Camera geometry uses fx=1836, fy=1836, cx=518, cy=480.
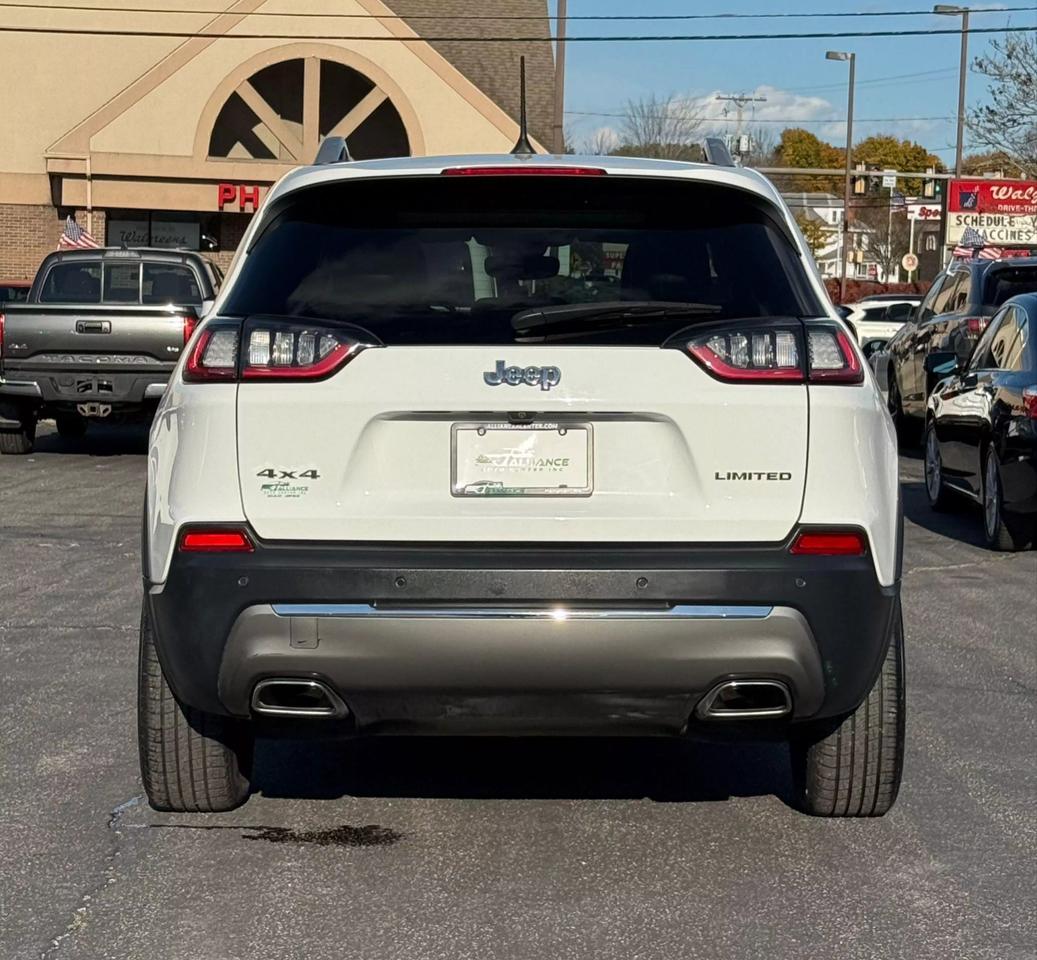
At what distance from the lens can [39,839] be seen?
5.02m

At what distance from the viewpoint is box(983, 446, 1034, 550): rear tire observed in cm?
1106

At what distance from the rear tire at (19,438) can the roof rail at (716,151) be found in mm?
12355

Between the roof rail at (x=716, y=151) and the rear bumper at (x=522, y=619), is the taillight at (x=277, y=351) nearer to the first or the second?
the rear bumper at (x=522, y=619)

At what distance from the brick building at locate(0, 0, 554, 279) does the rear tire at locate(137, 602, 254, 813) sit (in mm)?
33785

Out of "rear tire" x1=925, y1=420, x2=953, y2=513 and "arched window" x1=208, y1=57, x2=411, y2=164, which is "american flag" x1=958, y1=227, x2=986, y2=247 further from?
"rear tire" x1=925, y1=420, x2=953, y2=513

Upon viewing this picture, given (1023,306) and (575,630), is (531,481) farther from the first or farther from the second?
(1023,306)

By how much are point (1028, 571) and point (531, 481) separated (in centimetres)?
681

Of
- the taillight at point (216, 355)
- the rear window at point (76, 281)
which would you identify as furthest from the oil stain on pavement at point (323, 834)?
the rear window at point (76, 281)

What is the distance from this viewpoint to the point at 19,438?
1719 cm

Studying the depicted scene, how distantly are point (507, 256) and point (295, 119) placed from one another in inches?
1538

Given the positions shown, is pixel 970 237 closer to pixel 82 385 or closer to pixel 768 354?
pixel 82 385

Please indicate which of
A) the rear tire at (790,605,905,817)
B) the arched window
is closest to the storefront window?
the arched window

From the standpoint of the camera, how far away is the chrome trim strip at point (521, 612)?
4359mm

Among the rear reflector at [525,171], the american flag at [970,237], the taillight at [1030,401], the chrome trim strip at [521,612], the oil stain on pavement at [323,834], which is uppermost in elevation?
the rear reflector at [525,171]
